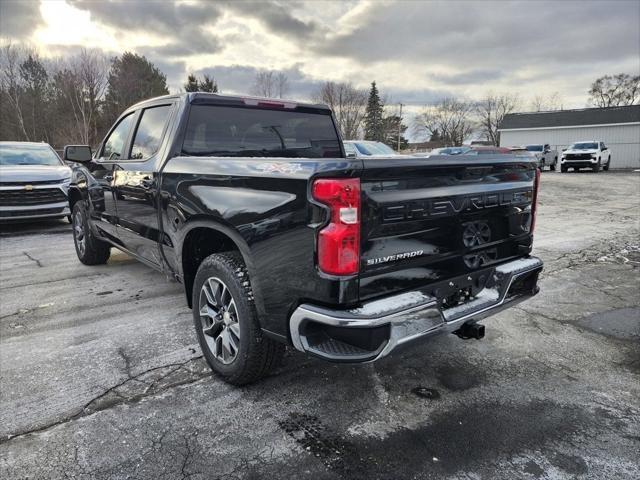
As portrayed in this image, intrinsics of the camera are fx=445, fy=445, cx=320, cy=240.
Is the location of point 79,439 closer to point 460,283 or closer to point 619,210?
point 460,283

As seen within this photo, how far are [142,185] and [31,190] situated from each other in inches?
247

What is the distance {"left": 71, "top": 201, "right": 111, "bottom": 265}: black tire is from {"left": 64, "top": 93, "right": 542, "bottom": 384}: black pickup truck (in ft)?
6.95

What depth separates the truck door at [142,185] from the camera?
365 cm

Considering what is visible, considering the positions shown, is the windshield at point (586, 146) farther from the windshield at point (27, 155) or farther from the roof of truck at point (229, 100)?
the roof of truck at point (229, 100)

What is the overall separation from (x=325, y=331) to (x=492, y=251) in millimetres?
1386

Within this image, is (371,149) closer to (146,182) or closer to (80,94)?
(146,182)

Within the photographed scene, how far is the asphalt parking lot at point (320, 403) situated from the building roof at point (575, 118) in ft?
129

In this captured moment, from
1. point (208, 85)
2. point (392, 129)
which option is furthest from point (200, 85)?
point (392, 129)

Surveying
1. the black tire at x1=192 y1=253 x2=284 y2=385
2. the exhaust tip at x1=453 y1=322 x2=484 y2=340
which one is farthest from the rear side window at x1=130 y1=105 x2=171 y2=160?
the exhaust tip at x1=453 y1=322 x2=484 y2=340

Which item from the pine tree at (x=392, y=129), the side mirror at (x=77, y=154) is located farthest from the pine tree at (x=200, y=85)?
the side mirror at (x=77, y=154)

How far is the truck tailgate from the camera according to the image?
87.6 inches

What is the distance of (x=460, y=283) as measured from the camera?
2.73 meters

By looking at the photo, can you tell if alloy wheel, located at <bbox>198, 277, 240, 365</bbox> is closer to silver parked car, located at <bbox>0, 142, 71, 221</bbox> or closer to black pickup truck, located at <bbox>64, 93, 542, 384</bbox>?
black pickup truck, located at <bbox>64, 93, 542, 384</bbox>

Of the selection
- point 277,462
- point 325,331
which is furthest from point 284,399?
point 325,331
